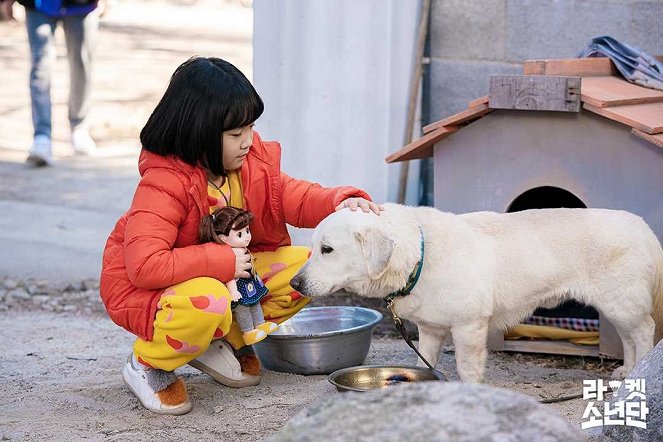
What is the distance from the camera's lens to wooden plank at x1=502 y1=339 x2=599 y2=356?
4.64 metres

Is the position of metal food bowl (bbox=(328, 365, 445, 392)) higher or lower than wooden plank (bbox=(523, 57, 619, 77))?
lower

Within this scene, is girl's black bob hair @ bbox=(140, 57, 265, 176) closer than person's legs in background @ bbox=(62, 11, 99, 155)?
Yes

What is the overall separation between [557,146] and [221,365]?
5.86ft

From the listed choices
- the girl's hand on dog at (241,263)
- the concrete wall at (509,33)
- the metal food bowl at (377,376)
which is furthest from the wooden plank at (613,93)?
the girl's hand on dog at (241,263)

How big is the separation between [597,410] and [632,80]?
1.81 metres

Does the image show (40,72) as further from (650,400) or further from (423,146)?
(650,400)

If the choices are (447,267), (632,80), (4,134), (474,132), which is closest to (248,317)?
(447,267)

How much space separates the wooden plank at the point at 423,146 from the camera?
4630mm

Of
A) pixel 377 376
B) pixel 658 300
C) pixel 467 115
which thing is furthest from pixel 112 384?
pixel 658 300

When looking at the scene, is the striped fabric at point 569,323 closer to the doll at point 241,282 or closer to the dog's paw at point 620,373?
the dog's paw at point 620,373

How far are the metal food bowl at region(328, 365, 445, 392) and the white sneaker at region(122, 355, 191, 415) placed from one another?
1.88ft

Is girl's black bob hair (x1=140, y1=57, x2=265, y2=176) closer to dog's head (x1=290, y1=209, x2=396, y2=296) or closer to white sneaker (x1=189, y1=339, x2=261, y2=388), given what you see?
dog's head (x1=290, y1=209, x2=396, y2=296)

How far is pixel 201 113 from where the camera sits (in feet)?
12.2

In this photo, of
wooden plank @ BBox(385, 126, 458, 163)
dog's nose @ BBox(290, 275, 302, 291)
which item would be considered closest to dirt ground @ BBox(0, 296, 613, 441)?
dog's nose @ BBox(290, 275, 302, 291)
